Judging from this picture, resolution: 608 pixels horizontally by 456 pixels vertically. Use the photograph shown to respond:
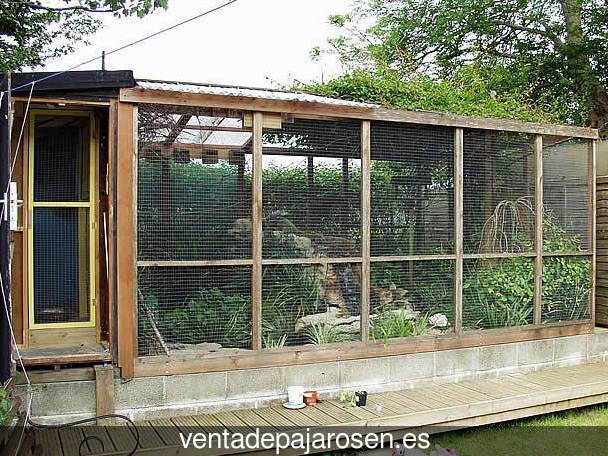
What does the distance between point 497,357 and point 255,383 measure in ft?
7.12

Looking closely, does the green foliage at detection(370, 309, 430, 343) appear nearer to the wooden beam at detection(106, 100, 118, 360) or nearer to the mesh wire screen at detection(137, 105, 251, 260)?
the mesh wire screen at detection(137, 105, 251, 260)

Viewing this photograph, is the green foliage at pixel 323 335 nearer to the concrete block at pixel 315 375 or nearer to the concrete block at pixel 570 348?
the concrete block at pixel 315 375

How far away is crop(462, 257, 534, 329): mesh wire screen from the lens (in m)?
5.40

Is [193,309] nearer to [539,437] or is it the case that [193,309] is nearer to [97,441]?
[97,441]

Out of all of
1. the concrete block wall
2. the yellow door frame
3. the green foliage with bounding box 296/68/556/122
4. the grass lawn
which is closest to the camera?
the concrete block wall

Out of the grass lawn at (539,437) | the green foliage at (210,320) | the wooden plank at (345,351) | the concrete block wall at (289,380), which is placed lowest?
the grass lawn at (539,437)

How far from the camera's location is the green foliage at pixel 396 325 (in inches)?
197

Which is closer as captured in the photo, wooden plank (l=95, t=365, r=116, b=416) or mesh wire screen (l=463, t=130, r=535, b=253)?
wooden plank (l=95, t=365, r=116, b=416)

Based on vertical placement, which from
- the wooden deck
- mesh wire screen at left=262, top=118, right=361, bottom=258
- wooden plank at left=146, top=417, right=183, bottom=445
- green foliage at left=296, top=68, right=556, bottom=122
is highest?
green foliage at left=296, top=68, right=556, bottom=122

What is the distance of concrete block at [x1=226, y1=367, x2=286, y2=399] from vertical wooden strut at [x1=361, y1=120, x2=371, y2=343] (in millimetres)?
757

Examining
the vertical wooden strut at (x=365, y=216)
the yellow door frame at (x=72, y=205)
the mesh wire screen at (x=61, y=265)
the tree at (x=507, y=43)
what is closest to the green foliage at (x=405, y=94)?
the vertical wooden strut at (x=365, y=216)

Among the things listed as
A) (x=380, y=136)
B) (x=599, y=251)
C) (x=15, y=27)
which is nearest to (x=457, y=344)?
(x=380, y=136)

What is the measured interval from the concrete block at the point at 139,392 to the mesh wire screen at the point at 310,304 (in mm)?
792

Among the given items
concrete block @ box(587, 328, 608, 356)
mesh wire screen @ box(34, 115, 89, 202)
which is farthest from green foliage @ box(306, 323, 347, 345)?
concrete block @ box(587, 328, 608, 356)
